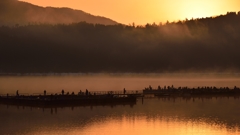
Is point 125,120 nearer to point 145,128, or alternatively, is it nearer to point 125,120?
point 125,120

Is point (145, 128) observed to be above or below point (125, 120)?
below

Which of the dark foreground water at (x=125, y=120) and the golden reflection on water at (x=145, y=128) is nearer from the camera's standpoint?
the golden reflection on water at (x=145, y=128)

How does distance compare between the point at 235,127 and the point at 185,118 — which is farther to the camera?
the point at 185,118

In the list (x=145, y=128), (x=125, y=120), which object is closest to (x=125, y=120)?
(x=125, y=120)

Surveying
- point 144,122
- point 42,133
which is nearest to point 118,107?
point 144,122

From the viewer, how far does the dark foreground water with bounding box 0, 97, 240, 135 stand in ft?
195

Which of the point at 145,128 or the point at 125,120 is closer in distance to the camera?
the point at 145,128

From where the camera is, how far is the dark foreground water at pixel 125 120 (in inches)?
2345

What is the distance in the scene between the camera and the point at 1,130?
5869 centimetres

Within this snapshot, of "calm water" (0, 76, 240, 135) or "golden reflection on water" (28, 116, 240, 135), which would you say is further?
"calm water" (0, 76, 240, 135)

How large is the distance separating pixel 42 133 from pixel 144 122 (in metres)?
16.2

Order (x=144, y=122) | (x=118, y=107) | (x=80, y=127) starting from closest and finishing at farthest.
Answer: (x=80, y=127) < (x=144, y=122) < (x=118, y=107)

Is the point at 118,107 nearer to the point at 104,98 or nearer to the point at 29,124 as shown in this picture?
the point at 104,98

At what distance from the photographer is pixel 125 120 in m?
69.2
